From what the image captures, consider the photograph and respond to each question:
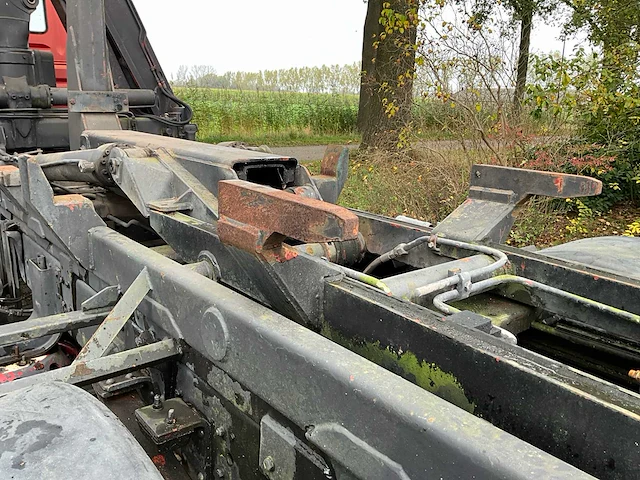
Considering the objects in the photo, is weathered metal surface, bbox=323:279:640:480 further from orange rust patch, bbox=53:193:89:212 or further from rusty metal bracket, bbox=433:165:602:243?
orange rust patch, bbox=53:193:89:212

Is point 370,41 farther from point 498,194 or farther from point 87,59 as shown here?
point 498,194

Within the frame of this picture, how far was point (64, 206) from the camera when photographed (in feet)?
8.18

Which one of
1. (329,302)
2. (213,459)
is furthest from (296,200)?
(213,459)

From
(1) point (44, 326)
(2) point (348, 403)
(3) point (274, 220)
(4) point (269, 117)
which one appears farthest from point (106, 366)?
(4) point (269, 117)

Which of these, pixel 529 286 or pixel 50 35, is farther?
pixel 50 35

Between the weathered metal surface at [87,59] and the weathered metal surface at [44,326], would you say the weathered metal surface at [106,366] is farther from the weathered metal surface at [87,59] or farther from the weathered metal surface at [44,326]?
the weathered metal surface at [87,59]

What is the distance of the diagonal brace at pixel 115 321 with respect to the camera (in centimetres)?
188

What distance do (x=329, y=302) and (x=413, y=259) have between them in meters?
0.87

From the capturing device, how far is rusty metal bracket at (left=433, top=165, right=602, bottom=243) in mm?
2287

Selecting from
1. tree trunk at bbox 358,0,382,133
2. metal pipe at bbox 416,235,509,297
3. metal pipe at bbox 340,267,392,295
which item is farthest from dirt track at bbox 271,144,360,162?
metal pipe at bbox 340,267,392,295

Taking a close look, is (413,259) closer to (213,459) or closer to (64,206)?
(213,459)

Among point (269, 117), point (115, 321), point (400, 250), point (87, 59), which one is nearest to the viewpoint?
point (115, 321)

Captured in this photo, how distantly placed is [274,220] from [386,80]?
360 inches

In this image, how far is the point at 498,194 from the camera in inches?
100
